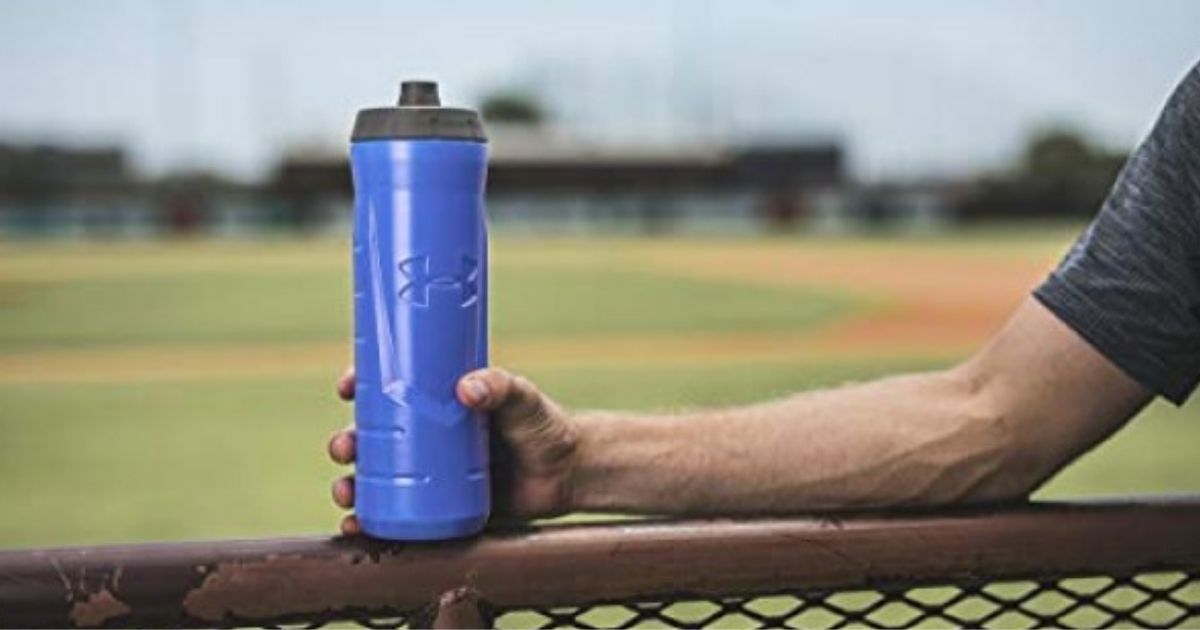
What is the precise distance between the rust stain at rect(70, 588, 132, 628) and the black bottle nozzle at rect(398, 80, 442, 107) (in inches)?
14.3

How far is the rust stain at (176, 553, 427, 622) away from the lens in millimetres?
1006

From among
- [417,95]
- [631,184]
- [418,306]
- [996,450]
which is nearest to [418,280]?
[418,306]

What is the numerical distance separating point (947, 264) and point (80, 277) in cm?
1123

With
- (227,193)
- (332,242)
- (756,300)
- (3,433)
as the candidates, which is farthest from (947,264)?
(227,193)

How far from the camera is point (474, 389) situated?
103 centimetres

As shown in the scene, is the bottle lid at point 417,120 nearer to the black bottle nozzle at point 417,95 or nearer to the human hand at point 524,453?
the black bottle nozzle at point 417,95

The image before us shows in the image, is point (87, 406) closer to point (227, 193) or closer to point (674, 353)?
point (674, 353)

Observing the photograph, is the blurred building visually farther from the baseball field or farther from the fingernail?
the fingernail

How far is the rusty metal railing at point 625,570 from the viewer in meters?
1.00

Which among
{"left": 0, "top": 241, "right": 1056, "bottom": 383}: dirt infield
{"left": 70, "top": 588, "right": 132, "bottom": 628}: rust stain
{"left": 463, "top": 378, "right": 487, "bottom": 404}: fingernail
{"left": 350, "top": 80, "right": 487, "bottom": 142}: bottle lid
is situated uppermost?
{"left": 350, "top": 80, "right": 487, "bottom": 142}: bottle lid

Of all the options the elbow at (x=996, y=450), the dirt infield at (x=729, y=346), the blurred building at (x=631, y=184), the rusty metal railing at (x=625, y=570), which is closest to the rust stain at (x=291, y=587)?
the rusty metal railing at (x=625, y=570)

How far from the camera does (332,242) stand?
31.2 meters

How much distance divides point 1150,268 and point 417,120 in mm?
609

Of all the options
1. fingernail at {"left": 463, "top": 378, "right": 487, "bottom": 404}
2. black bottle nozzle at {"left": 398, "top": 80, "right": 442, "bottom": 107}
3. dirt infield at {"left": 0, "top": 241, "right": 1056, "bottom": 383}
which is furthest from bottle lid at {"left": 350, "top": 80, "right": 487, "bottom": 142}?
dirt infield at {"left": 0, "top": 241, "right": 1056, "bottom": 383}
